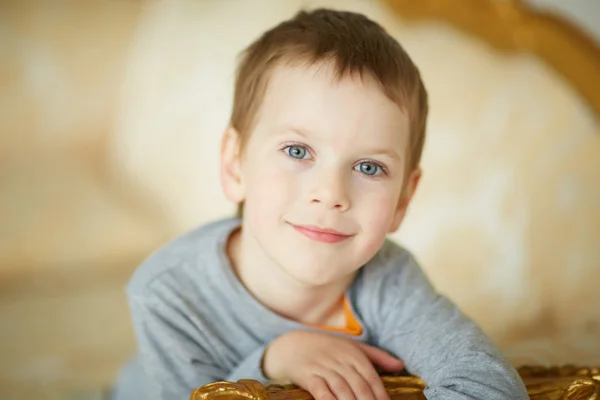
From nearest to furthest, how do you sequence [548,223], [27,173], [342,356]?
1. [342,356]
2. [548,223]
3. [27,173]

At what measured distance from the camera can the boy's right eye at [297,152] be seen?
0.84 m

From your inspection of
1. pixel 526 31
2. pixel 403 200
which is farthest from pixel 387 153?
pixel 526 31

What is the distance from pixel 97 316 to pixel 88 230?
0.74 feet

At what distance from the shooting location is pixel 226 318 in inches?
38.9

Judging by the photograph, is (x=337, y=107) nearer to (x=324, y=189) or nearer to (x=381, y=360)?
(x=324, y=189)

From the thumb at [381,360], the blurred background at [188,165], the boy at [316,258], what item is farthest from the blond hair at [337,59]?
the blurred background at [188,165]

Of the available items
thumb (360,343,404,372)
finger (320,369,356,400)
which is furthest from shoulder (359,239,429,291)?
finger (320,369,356,400)

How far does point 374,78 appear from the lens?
2.77 ft

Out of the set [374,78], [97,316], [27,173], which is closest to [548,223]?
[374,78]

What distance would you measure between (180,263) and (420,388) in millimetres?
397

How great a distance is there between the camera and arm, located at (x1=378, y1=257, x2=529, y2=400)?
0.77m

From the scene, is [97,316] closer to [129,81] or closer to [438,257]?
[129,81]

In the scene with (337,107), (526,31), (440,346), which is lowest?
(440,346)

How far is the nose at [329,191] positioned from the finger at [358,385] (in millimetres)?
187
